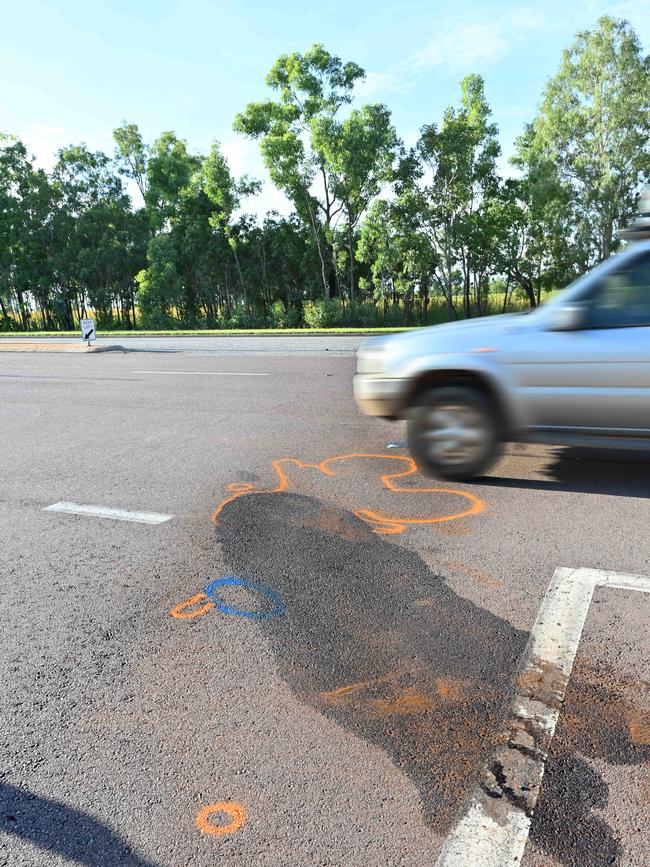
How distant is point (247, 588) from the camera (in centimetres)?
379

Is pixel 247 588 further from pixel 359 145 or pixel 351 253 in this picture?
pixel 351 253

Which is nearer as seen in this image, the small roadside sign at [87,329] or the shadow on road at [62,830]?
the shadow on road at [62,830]

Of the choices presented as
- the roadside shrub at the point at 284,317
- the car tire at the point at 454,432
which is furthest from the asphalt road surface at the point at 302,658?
the roadside shrub at the point at 284,317

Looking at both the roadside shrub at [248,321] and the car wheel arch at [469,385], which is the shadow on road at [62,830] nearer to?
the car wheel arch at [469,385]

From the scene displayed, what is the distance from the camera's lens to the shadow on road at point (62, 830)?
2.03m

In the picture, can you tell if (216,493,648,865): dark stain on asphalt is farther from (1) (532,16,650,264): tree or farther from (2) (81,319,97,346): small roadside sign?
(1) (532,16,650,264): tree

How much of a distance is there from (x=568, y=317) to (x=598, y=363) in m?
0.44

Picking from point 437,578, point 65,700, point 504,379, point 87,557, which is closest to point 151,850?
point 65,700

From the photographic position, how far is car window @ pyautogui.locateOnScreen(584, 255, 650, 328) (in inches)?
191

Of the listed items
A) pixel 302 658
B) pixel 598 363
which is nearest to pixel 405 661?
pixel 302 658

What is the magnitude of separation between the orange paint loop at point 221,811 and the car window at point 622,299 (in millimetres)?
4296

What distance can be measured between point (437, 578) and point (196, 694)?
65.7 inches

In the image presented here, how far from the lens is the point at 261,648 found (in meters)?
3.16

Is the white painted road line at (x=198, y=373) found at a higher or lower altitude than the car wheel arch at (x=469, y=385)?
lower
